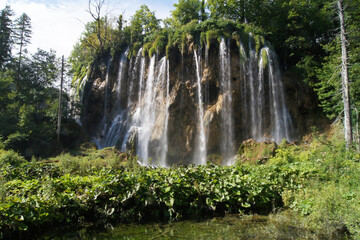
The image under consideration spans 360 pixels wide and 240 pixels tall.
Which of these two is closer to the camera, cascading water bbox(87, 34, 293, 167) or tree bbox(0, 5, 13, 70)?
cascading water bbox(87, 34, 293, 167)

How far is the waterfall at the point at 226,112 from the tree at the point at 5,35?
28.2 meters

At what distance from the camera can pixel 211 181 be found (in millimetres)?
6758

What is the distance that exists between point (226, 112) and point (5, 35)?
3119 cm

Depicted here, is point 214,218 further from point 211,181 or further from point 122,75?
point 122,75

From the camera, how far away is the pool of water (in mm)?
4934

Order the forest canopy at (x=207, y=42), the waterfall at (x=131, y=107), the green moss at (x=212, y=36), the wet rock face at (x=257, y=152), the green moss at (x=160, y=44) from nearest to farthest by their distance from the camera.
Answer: the wet rock face at (x=257, y=152), the forest canopy at (x=207, y=42), the green moss at (x=212, y=36), the waterfall at (x=131, y=107), the green moss at (x=160, y=44)

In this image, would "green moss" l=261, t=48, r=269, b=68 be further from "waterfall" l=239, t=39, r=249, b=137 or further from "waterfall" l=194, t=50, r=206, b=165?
"waterfall" l=194, t=50, r=206, b=165

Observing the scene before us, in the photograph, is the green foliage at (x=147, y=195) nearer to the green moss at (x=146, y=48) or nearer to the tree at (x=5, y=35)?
the green moss at (x=146, y=48)

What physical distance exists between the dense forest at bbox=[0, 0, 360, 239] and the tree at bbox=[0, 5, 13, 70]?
0.14 m

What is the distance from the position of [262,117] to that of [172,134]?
7.23 meters

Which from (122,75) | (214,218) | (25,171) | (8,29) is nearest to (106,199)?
(214,218)

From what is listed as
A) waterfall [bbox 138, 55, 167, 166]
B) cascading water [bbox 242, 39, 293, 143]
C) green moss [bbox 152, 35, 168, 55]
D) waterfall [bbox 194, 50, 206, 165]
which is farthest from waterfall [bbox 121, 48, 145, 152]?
cascading water [bbox 242, 39, 293, 143]

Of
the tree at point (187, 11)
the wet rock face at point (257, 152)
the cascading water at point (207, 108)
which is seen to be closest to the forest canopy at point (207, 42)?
the tree at point (187, 11)

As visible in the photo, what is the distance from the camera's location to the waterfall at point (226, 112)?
64.4ft
